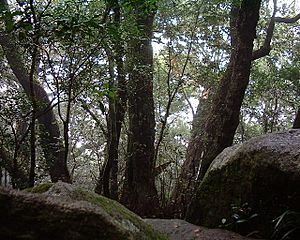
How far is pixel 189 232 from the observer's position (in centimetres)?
446

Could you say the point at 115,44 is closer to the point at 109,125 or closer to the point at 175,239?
the point at 109,125

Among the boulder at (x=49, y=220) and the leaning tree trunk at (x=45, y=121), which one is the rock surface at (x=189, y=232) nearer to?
the leaning tree trunk at (x=45, y=121)

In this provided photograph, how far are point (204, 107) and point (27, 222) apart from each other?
7.81 m

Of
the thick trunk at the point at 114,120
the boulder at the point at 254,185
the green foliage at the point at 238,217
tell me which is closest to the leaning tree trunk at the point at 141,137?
the thick trunk at the point at 114,120

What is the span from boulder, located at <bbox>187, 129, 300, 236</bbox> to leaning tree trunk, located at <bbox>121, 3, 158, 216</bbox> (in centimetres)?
193

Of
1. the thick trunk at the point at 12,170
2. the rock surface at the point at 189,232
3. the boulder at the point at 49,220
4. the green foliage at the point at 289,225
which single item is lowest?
the rock surface at the point at 189,232

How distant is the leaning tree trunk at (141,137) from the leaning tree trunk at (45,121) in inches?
49.1

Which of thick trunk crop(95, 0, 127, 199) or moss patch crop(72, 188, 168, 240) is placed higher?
thick trunk crop(95, 0, 127, 199)

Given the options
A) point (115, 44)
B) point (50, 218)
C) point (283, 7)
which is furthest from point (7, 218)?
point (283, 7)

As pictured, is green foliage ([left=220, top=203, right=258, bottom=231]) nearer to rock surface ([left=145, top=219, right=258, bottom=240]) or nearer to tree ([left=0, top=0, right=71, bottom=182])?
rock surface ([left=145, top=219, right=258, bottom=240])

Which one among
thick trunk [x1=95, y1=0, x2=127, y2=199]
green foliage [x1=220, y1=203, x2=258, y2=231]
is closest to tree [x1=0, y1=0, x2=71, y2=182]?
thick trunk [x1=95, y1=0, x2=127, y2=199]

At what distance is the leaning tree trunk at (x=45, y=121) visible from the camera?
19.2 ft

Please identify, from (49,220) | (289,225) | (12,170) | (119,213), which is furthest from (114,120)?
(49,220)

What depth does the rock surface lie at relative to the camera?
13.5ft
